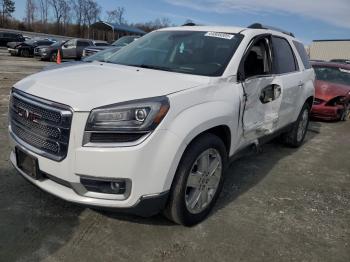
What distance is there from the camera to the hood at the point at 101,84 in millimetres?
2855

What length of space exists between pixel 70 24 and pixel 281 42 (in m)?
82.7

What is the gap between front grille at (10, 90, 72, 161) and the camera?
2.83 m

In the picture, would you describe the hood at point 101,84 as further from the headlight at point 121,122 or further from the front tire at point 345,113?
the front tire at point 345,113

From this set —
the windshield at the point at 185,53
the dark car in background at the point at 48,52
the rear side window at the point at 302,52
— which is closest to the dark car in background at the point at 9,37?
the dark car in background at the point at 48,52

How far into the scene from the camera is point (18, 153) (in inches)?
130

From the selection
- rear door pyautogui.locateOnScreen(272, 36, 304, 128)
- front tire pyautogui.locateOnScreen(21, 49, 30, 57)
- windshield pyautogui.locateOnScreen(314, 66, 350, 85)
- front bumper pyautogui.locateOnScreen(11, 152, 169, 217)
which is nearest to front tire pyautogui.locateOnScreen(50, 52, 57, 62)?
front tire pyautogui.locateOnScreen(21, 49, 30, 57)

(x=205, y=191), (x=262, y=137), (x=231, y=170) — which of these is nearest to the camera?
(x=205, y=191)

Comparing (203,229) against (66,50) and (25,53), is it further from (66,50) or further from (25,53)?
(25,53)

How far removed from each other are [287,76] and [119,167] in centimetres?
318

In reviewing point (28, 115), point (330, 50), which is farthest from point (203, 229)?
point (330, 50)

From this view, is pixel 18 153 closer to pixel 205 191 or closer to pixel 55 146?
pixel 55 146

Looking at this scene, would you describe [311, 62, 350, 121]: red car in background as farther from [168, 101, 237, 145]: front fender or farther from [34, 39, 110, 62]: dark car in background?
[34, 39, 110, 62]: dark car in background

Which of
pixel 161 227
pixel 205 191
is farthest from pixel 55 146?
pixel 205 191

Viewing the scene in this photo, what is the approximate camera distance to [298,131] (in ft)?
20.7
